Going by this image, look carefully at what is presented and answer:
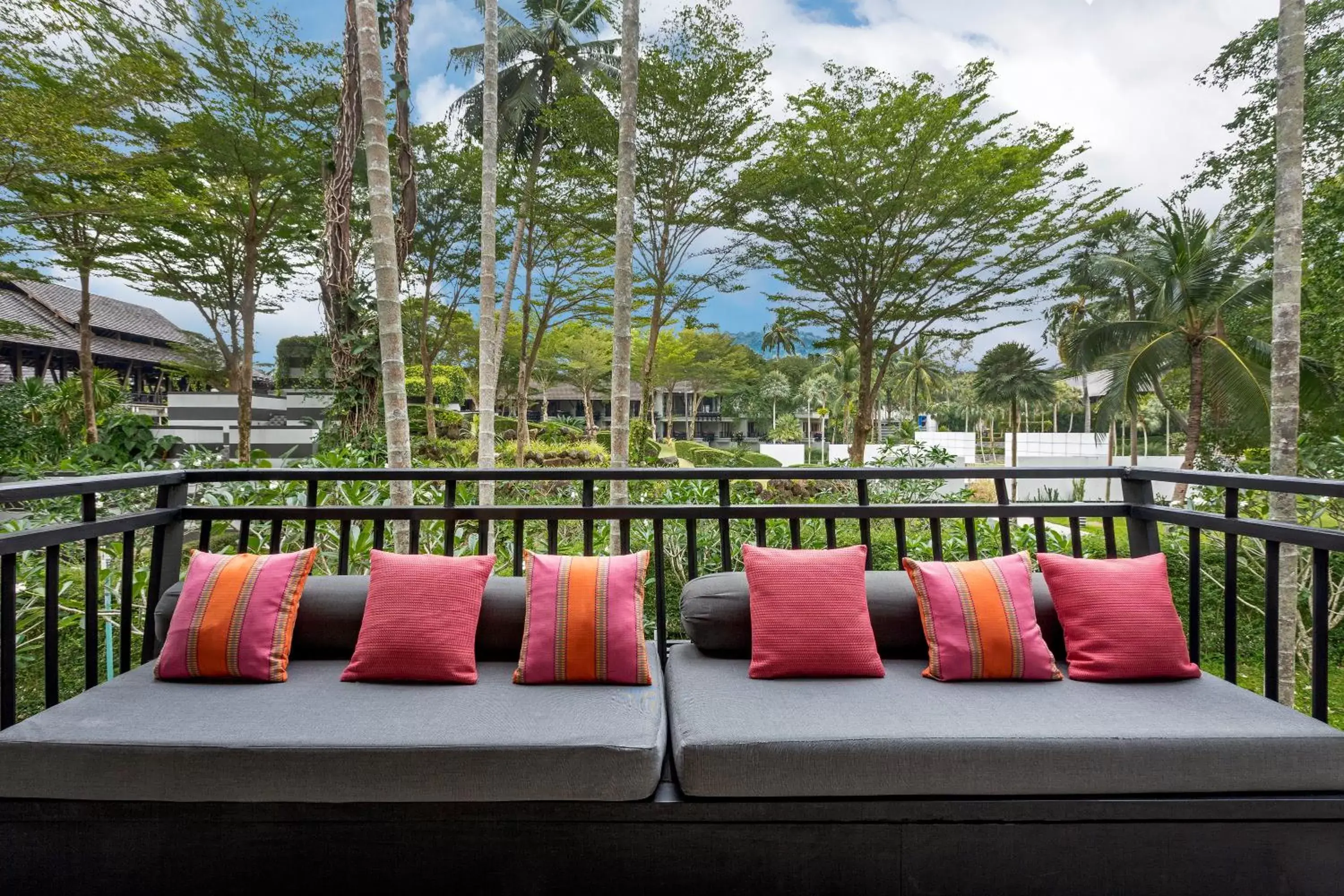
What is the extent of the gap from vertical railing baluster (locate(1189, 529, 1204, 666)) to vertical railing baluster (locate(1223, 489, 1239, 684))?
6 cm

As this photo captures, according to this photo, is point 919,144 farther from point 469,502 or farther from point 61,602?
point 61,602

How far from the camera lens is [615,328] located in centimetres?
376

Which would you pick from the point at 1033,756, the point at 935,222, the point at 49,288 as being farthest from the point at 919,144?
the point at 49,288

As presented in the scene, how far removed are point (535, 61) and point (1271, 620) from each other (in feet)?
38.2

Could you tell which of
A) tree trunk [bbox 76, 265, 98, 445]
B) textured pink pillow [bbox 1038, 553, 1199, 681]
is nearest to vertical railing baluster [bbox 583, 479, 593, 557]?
textured pink pillow [bbox 1038, 553, 1199, 681]

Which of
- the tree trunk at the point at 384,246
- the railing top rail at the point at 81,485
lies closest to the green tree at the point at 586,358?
the tree trunk at the point at 384,246

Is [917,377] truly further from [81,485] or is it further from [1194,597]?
[81,485]

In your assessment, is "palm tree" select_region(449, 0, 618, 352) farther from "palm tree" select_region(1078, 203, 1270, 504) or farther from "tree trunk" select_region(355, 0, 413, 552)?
"palm tree" select_region(1078, 203, 1270, 504)

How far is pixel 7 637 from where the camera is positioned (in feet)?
4.95

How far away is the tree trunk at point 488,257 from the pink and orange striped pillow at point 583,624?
7.45ft

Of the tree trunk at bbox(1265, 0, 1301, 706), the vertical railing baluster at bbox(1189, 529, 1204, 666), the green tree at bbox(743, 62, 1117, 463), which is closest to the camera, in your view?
the vertical railing baluster at bbox(1189, 529, 1204, 666)

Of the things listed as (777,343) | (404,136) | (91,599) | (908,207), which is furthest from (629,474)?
(777,343)

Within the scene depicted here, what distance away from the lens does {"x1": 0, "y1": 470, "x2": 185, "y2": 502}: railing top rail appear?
56.5 inches

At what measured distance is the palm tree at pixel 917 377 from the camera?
24672 millimetres
